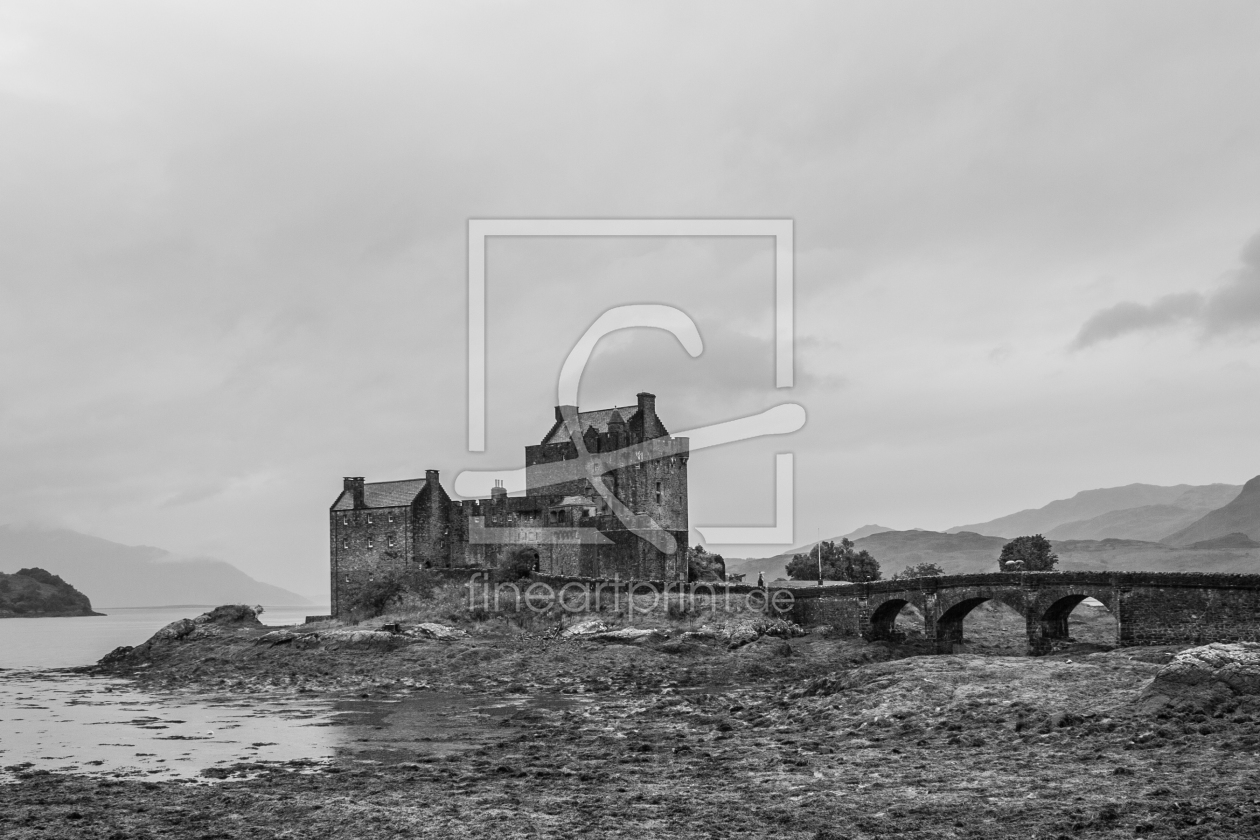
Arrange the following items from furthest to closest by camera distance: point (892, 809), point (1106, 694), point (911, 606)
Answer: point (911, 606) < point (1106, 694) < point (892, 809)

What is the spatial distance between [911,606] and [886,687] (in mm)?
31235

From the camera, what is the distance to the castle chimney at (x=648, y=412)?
71688mm

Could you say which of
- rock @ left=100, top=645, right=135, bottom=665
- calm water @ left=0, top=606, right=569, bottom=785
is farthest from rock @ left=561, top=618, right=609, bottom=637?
rock @ left=100, top=645, right=135, bottom=665

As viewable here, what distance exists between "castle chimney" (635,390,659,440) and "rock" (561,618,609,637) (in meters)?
16.5

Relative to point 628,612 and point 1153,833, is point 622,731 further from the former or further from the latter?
point 628,612

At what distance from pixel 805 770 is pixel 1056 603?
27666 mm

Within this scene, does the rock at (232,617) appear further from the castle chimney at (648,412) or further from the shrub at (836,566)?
the shrub at (836,566)

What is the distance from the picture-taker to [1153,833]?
17.5m

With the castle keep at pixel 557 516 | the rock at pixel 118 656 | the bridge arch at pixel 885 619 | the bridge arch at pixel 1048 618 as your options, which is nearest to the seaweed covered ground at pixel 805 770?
the bridge arch at pixel 1048 618

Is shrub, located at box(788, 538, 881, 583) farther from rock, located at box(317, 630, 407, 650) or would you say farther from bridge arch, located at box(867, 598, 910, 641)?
rock, located at box(317, 630, 407, 650)

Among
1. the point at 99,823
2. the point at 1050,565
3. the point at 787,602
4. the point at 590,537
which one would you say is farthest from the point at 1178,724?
the point at 1050,565

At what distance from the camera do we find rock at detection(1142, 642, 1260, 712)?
26.7 m

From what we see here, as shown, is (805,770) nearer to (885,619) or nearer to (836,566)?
(885,619)

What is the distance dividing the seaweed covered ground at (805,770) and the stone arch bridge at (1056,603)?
3557 millimetres
